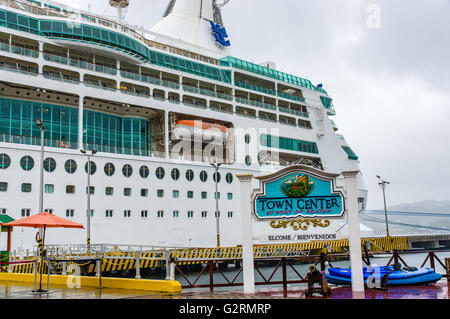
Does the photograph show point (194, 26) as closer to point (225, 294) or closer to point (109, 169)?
point (109, 169)

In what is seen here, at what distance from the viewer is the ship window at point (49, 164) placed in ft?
89.4

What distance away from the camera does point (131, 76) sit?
3331 cm

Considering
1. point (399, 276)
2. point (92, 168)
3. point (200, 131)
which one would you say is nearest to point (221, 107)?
point (200, 131)

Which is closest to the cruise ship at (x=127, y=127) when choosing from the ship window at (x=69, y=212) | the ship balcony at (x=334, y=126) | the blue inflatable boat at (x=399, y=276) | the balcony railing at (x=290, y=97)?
the ship window at (x=69, y=212)

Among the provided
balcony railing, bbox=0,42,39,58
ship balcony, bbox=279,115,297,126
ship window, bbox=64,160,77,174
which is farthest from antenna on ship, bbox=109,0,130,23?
ship balcony, bbox=279,115,297,126

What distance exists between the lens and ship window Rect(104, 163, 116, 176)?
97.1 ft

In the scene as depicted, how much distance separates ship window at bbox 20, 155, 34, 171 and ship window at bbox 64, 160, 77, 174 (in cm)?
209

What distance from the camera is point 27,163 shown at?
26453 millimetres

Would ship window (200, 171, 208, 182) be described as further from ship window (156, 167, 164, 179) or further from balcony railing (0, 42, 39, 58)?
balcony railing (0, 42, 39, 58)

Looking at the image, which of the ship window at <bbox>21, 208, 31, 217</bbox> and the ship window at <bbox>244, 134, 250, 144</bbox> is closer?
the ship window at <bbox>21, 208, 31, 217</bbox>

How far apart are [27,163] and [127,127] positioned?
9027mm

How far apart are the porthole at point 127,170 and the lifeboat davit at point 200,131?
5.65 meters
